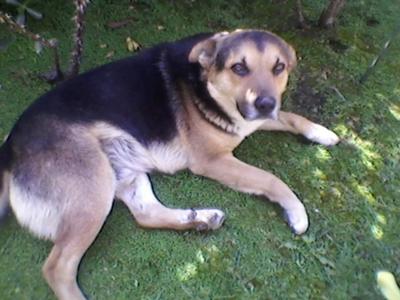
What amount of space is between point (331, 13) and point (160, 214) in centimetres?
258

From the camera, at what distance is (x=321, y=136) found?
397 cm

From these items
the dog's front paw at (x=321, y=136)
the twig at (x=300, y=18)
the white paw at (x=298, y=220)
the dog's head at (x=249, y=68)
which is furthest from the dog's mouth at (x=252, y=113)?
the twig at (x=300, y=18)

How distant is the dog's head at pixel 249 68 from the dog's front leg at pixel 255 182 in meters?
0.40

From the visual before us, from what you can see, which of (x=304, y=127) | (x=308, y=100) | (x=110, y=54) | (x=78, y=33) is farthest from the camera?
(x=110, y=54)

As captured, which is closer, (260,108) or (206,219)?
(260,108)

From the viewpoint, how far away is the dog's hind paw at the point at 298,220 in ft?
11.2

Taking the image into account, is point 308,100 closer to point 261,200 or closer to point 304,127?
point 304,127

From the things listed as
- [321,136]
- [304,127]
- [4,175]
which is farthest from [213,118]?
[4,175]

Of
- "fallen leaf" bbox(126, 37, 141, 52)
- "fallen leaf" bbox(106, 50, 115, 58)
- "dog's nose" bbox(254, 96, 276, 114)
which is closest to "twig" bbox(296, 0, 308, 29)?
"fallen leaf" bbox(126, 37, 141, 52)

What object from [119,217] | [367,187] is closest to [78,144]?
A: [119,217]

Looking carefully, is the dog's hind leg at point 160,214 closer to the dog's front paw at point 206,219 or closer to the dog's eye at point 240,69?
the dog's front paw at point 206,219

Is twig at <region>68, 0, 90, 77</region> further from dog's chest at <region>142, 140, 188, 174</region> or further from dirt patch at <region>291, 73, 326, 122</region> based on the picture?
dirt patch at <region>291, 73, 326, 122</region>

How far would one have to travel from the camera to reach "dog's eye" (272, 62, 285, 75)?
3.24m

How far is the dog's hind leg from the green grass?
8cm
